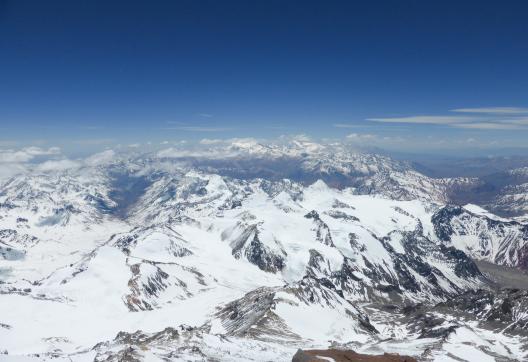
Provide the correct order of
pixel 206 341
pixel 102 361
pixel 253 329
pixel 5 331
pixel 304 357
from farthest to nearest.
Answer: pixel 5 331 → pixel 253 329 → pixel 206 341 → pixel 102 361 → pixel 304 357

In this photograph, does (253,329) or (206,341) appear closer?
(206,341)

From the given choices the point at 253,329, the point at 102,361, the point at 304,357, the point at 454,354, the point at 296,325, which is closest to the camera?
the point at 304,357

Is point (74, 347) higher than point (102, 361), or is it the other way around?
point (102, 361)

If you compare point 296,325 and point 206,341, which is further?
point 296,325

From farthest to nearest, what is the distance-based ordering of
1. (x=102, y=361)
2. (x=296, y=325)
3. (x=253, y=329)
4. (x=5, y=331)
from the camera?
(x=296, y=325), (x=5, y=331), (x=253, y=329), (x=102, y=361)

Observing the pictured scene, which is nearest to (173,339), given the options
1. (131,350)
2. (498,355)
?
(131,350)

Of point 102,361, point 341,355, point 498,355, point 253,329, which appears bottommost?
point 498,355

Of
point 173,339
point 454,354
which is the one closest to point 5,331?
point 173,339

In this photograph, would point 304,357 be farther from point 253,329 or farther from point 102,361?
point 253,329

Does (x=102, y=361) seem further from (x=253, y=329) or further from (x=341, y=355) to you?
(x=253, y=329)
